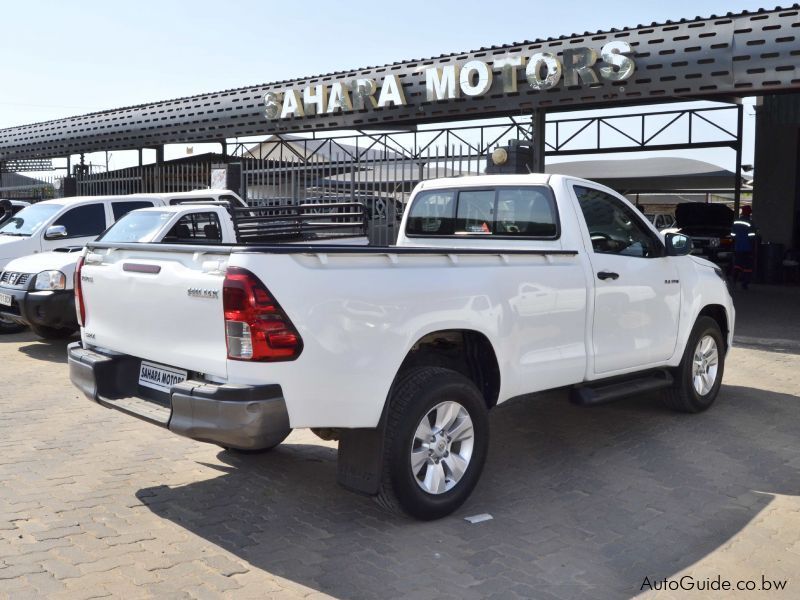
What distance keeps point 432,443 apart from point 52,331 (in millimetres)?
6776

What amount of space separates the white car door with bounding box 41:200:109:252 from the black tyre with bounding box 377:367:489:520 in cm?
813

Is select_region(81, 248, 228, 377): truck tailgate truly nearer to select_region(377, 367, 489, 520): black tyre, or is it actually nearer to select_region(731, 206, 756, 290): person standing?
select_region(377, 367, 489, 520): black tyre

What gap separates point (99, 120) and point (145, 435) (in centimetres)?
1755

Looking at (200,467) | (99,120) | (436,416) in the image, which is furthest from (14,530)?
(99,120)

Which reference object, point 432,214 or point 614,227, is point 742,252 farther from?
point 432,214

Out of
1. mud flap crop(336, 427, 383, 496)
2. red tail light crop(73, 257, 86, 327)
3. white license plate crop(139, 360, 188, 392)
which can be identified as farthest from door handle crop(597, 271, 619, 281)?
red tail light crop(73, 257, 86, 327)

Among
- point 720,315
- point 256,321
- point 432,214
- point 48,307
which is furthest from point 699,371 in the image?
point 48,307

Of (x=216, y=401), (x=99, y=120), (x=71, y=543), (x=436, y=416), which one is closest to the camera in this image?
(x=216, y=401)

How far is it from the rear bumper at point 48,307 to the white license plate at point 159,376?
5.25 meters

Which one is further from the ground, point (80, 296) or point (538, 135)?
point (538, 135)

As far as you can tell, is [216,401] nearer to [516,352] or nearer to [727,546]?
[516,352]

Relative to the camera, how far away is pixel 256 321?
12.4 ft

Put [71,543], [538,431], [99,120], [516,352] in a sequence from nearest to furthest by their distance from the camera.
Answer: [71,543]
[516,352]
[538,431]
[99,120]

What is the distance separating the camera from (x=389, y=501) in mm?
4316
